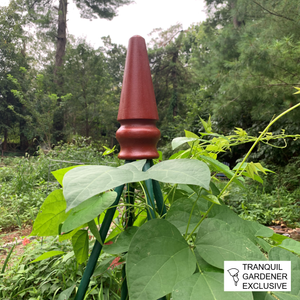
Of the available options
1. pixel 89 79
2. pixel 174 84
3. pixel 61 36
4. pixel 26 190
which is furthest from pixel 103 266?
pixel 61 36

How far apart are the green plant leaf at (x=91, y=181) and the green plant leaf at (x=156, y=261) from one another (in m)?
0.07

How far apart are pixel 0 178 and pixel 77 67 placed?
6.40 meters

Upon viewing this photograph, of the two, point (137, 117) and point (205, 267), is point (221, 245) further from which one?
point (137, 117)

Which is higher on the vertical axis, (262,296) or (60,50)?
(60,50)

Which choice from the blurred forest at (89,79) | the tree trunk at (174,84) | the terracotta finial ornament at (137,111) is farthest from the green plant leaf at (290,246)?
the tree trunk at (174,84)

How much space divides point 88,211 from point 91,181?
6cm

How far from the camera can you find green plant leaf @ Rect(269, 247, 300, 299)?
9.4 inches

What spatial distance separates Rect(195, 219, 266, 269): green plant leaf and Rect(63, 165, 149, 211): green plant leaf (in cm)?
12

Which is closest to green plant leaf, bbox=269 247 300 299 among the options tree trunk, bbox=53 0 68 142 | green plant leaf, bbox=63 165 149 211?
green plant leaf, bbox=63 165 149 211

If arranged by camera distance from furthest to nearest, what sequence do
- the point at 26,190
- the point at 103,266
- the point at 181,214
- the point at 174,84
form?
the point at 174,84, the point at 26,190, the point at 103,266, the point at 181,214

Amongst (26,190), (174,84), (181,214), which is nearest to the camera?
(181,214)

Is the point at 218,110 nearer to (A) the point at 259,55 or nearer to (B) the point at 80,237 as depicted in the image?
(A) the point at 259,55

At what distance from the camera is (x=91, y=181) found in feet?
0.62

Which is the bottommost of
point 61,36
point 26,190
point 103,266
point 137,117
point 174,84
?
point 26,190
